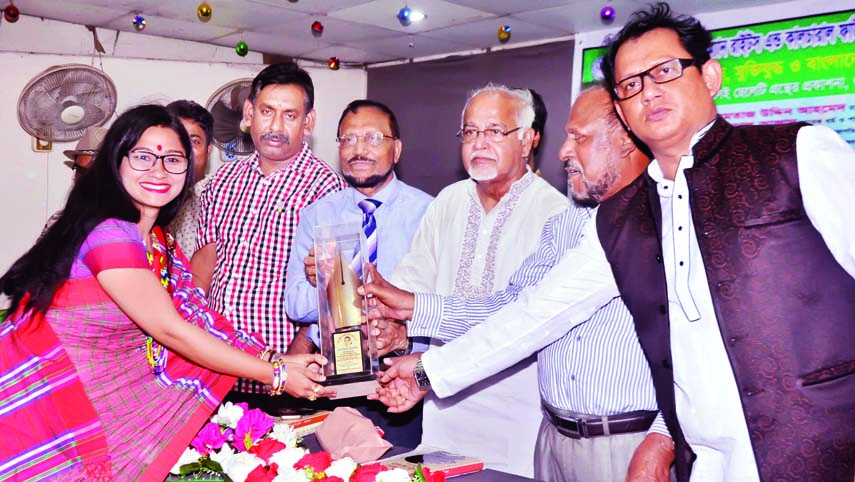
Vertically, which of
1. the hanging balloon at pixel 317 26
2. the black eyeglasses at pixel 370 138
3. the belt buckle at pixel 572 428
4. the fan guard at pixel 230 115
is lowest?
the belt buckle at pixel 572 428

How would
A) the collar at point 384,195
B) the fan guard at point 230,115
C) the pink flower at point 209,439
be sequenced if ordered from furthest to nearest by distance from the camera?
1. the fan guard at point 230,115
2. the collar at point 384,195
3. the pink flower at point 209,439

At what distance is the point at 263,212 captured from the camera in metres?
3.15

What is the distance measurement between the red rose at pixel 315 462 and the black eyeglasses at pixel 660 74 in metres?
1.05

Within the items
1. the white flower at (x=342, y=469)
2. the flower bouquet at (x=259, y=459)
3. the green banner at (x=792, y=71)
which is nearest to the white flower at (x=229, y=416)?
the flower bouquet at (x=259, y=459)

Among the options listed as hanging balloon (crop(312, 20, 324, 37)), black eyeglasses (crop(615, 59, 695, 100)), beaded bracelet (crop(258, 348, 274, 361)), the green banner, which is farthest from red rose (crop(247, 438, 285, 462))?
hanging balloon (crop(312, 20, 324, 37))

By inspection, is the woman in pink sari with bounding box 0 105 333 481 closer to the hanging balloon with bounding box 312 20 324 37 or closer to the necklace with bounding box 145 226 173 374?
the necklace with bounding box 145 226 173 374

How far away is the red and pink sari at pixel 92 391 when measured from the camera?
6.23 ft

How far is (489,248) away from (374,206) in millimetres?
515

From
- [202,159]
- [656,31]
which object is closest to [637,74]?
[656,31]

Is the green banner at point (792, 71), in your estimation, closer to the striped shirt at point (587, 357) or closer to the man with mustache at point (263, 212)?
the man with mustache at point (263, 212)

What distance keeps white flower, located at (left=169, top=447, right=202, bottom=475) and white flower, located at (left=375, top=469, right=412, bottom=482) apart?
0.57 meters

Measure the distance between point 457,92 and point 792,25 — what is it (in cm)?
281

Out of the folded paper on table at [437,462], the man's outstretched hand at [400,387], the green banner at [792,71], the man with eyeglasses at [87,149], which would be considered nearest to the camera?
the folded paper on table at [437,462]

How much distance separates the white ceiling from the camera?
17.6 feet
